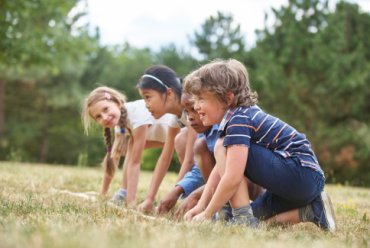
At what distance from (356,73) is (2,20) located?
12.9 meters

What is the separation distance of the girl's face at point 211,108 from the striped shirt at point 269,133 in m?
0.11

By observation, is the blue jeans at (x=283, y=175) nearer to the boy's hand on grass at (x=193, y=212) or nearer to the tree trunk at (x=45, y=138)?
the boy's hand on grass at (x=193, y=212)

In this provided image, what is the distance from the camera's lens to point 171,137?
5.00m

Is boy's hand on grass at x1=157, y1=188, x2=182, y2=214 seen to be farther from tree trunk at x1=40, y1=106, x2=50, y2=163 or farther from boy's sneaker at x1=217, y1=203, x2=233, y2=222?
tree trunk at x1=40, y1=106, x2=50, y2=163

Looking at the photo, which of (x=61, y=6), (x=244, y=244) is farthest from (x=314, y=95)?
(x=244, y=244)

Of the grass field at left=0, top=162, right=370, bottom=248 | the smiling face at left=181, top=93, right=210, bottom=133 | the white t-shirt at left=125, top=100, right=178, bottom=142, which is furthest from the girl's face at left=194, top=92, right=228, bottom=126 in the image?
the white t-shirt at left=125, top=100, right=178, bottom=142

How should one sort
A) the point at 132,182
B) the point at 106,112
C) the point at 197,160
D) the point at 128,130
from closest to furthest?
the point at 197,160 < the point at 132,182 < the point at 106,112 < the point at 128,130

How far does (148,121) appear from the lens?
500 cm

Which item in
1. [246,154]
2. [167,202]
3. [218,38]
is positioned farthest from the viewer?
[218,38]

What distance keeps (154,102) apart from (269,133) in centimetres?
150

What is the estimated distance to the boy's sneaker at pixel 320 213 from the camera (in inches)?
132

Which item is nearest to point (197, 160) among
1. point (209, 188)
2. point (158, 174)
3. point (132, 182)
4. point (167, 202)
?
point (209, 188)

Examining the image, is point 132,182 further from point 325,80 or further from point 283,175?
point 325,80

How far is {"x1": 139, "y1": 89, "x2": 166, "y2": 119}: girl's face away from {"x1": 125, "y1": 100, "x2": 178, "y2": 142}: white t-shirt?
1.05 feet
